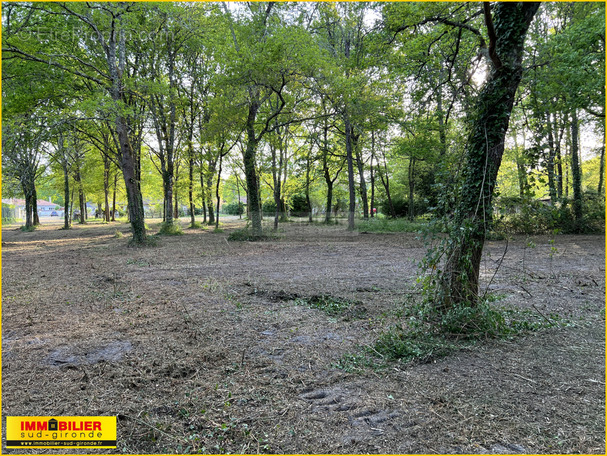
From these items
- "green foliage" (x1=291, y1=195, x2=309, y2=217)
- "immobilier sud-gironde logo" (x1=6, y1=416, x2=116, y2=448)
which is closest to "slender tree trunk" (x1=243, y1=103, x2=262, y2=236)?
"immobilier sud-gironde logo" (x1=6, y1=416, x2=116, y2=448)

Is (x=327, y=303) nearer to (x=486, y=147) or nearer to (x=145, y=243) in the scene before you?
(x=486, y=147)

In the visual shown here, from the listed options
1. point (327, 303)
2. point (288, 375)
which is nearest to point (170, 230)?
point (327, 303)

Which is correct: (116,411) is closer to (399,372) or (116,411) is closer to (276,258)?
(399,372)

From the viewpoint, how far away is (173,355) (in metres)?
3.28

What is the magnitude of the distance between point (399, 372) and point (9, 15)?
51.0 feet

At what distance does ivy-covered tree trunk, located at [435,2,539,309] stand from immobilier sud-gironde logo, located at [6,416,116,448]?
3.23 m

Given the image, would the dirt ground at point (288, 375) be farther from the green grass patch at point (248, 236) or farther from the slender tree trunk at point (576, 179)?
the slender tree trunk at point (576, 179)

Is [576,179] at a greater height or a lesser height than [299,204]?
lesser

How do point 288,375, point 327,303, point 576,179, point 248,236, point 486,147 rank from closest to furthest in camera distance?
point 288,375
point 486,147
point 327,303
point 576,179
point 248,236

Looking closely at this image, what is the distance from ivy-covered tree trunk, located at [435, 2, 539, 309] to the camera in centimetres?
341

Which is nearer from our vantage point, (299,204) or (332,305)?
(332,305)

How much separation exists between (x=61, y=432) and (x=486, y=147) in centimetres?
432

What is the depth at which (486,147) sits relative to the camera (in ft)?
11.4

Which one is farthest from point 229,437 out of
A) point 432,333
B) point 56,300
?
point 56,300
